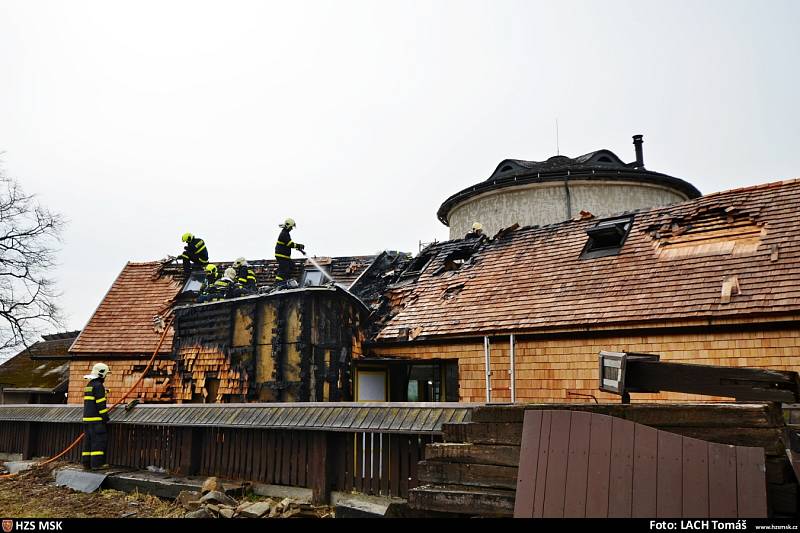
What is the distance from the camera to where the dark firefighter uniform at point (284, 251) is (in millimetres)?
17781

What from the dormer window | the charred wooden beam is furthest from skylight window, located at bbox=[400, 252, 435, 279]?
the charred wooden beam

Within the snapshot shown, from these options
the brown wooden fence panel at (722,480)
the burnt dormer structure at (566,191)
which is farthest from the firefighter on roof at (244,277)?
the brown wooden fence panel at (722,480)

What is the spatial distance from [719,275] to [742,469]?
26.5 feet

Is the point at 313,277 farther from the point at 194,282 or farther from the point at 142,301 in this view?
the point at 142,301

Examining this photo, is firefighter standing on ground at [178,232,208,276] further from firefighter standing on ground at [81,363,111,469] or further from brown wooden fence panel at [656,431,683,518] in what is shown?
brown wooden fence panel at [656,431,683,518]

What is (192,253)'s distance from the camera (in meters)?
20.5

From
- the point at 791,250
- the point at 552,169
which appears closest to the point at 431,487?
the point at 791,250

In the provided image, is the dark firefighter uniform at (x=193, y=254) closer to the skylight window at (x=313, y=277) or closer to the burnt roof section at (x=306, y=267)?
the burnt roof section at (x=306, y=267)

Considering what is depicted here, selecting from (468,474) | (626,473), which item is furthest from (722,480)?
(468,474)

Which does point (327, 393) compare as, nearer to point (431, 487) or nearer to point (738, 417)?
point (431, 487)

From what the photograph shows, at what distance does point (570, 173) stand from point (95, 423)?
59.3ft

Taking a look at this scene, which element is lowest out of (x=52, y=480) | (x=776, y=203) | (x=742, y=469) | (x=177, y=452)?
(x=52, y=480)

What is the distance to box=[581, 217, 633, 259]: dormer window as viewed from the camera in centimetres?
1392

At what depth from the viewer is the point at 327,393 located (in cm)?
1280
